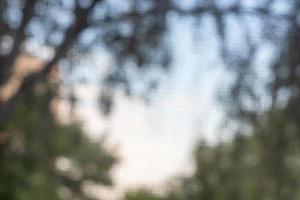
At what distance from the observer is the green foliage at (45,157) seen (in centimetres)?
255

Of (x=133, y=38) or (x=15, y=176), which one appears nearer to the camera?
(x=133, y=38)

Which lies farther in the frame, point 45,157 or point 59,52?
point 45,157

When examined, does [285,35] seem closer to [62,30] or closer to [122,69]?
[122,69]

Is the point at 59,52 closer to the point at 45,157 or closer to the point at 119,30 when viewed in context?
the point at 119,30

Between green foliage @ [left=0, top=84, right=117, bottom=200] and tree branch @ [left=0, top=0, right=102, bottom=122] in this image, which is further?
green foliage @ [left=0, top=84, right=117, bottom=200]

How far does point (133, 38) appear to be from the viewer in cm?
203

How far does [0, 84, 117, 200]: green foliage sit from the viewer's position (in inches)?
100

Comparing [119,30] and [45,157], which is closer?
[119,30]

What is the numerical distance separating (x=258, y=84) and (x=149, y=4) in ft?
1.36

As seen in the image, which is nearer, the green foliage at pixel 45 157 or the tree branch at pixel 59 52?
the tree branch at pixel 59 52

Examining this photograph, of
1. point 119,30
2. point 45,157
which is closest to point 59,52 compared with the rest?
point 119,30

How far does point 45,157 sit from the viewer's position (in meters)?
3.88

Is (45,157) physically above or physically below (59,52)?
below

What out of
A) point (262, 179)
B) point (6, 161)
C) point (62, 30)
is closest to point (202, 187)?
point (262, 179)
